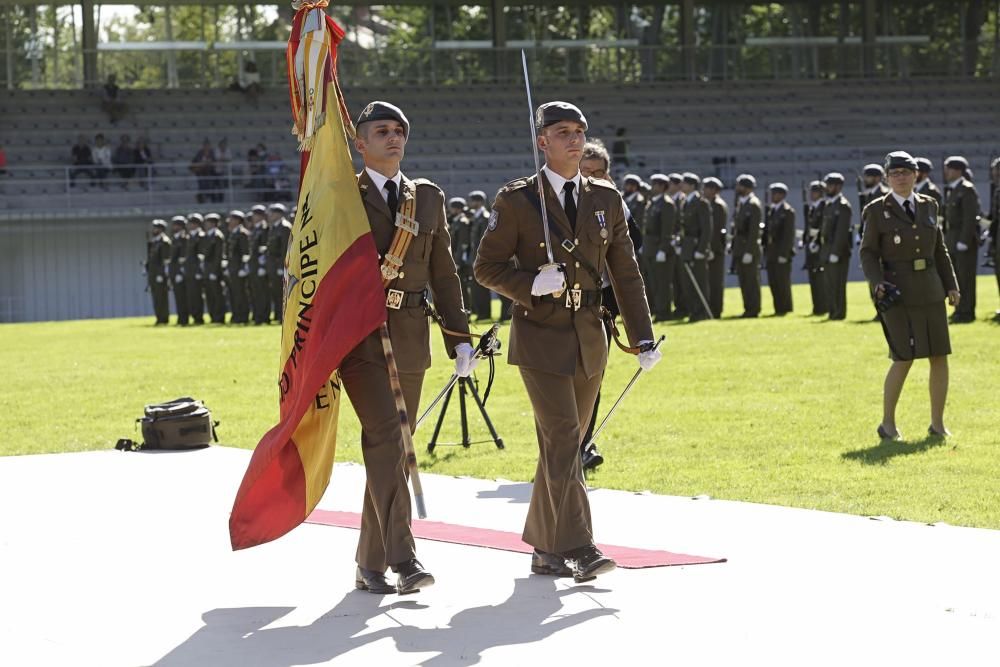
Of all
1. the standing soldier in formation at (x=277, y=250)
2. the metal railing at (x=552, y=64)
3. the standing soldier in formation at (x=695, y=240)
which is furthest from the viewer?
the metal railing at (x=552, y=64)

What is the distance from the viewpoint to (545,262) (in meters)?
6.50

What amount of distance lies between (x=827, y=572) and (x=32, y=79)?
35843 millimetres

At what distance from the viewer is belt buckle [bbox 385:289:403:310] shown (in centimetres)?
650

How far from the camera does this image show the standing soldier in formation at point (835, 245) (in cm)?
2109

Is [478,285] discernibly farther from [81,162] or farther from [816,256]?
[81,162]

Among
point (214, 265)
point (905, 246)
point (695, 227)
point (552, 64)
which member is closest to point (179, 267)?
point (214, 265)

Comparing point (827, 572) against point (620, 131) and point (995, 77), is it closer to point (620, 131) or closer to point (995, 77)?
point (620, 131)

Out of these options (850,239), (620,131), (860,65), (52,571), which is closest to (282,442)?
(52,571)

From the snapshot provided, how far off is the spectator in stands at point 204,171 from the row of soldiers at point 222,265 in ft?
12.8

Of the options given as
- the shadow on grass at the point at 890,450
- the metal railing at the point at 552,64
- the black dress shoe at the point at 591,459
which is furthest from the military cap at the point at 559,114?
the metal railing at the point at 552,64

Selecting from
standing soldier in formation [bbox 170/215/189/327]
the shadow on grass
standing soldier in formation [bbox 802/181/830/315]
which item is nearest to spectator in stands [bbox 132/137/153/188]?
standing soldier in formation [bbox 170/215/189/327]

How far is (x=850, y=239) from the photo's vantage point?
70.9ft

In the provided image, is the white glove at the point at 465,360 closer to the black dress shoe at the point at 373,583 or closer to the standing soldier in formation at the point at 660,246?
the black dress shoe at the point at 373,583

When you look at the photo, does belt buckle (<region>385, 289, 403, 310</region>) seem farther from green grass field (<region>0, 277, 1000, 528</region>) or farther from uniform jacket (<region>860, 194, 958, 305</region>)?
uniform jacket (<region>860, 194, 958, 305</region>)
